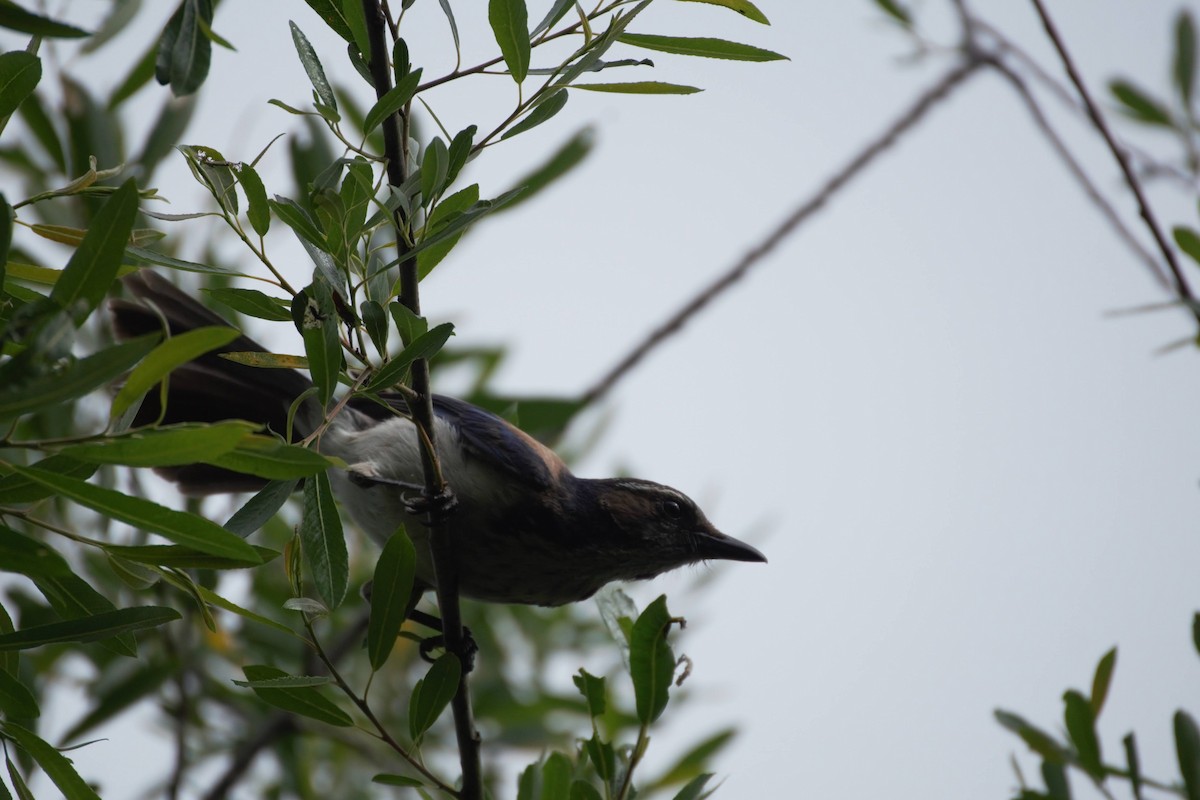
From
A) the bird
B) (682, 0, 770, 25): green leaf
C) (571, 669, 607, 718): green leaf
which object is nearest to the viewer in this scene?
(682, 0, 770, 25): green leaf

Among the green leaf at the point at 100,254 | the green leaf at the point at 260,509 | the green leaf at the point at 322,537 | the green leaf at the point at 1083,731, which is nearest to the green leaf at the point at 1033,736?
the green leaf at the point at 1083,731

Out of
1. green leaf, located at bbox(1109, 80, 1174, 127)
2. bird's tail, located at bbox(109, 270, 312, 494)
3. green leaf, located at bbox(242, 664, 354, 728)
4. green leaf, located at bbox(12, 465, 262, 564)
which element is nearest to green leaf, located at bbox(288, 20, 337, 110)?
green leaf, located at bbox(12, 465, 262, 564)

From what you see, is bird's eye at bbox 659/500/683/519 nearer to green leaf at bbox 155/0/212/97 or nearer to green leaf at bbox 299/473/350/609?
green leaf at bbox 299/473/350/609

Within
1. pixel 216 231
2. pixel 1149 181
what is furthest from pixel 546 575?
pixel 1149 181

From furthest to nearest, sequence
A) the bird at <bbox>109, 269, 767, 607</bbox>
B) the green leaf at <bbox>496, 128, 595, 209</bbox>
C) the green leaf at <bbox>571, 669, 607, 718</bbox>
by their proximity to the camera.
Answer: the green leaf at <bbox>496, 128, 595, 209</bbox>, the bird at <bbox>109, 269, 767, 607</bbox>, the green leaf at <bbox>571, 669, 607, 718</bbox>

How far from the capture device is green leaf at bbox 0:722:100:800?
80.4 inches

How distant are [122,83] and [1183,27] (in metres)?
3.73

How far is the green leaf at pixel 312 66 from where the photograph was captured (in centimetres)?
218

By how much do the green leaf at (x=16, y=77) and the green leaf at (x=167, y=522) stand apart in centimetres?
67

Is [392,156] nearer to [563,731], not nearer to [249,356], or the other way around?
[249,356]

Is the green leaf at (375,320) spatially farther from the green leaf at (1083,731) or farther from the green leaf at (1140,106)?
the green leaf at (1140,106)

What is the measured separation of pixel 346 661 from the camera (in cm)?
531

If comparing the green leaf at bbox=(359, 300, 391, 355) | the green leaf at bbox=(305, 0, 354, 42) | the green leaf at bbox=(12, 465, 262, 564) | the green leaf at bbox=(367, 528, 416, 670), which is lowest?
the green leaf at bbox=(367, 528, 416, 670)

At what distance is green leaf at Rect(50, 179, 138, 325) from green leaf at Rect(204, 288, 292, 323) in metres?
0.45
